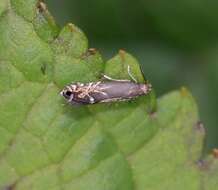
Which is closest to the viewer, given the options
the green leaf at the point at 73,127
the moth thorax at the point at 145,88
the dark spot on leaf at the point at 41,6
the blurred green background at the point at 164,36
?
the dark spot on leaf at the point at 41,6

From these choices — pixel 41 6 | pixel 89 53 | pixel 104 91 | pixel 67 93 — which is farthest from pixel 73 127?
pixel 41 6

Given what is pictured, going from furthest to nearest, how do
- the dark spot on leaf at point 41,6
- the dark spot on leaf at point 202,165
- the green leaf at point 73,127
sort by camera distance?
the dark spot on leaf at point 202,165, the green leaf at point 73,127, the dark spot on leaf at point 41,6

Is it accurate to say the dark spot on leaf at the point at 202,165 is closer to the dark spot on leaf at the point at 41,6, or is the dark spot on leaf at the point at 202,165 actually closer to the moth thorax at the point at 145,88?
the moth thorax at the point at 145,88

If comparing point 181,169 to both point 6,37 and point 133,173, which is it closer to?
point 133,173

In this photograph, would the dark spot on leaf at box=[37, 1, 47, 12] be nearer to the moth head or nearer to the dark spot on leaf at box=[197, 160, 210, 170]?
the moth head

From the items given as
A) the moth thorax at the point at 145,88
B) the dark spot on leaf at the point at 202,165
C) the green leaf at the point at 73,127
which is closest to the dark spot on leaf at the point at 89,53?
the green leaf at the point at 73,127

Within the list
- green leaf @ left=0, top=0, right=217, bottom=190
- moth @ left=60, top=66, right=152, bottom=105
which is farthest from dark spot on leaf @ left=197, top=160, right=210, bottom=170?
moth @ left=60, top=66, right=152, bottom=105

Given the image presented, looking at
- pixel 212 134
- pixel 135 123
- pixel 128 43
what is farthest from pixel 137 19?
pixel 135 123
